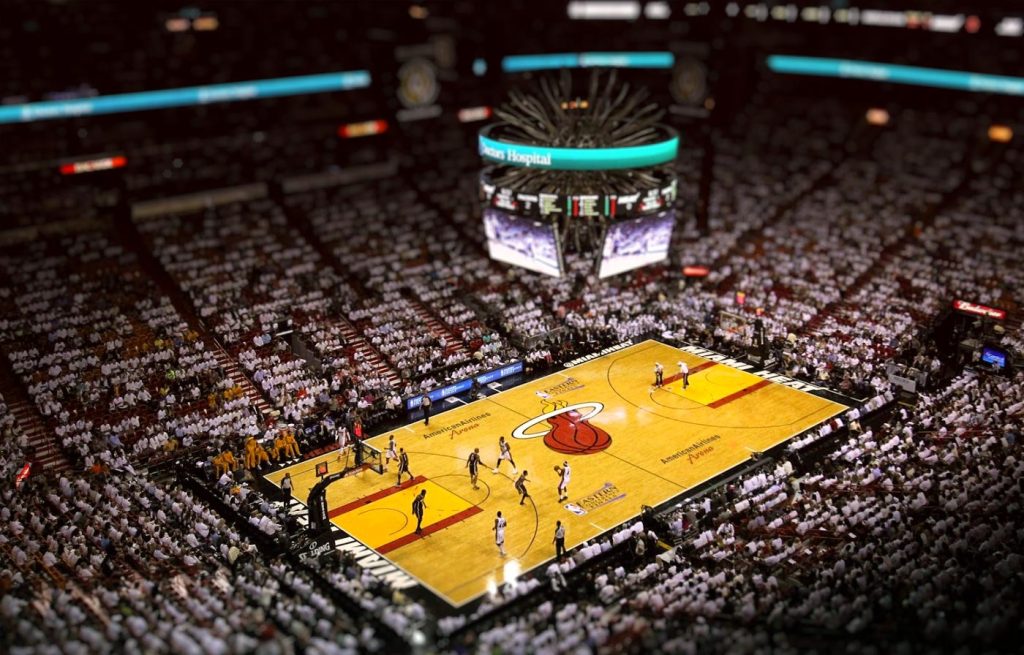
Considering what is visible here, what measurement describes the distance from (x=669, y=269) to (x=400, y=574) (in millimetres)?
24252

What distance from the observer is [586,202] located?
129ft

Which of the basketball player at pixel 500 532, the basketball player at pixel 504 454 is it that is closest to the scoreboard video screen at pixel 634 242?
the basketball player at pixel 504 454

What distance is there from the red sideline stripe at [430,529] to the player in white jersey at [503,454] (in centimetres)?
206

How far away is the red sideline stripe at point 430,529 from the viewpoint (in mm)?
27906

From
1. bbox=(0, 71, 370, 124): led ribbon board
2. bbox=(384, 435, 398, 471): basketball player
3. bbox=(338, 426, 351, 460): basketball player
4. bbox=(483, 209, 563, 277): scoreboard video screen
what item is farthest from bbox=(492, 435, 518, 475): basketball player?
bbox=(0, 71, 370, 124): led ribbon board

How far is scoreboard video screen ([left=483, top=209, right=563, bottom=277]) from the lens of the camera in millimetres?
40594

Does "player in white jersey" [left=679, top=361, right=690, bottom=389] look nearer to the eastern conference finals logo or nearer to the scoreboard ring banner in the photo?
the eastern conference finals logo

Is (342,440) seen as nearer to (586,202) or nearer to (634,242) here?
(586,202)

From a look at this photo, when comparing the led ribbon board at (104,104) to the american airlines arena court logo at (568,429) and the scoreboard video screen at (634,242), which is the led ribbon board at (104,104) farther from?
the american airlines arena court logo at (568,429)

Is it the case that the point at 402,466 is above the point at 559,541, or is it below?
below

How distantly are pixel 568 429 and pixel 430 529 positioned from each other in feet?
24.3

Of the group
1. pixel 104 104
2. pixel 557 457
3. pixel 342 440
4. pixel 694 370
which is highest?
pixel 104 104

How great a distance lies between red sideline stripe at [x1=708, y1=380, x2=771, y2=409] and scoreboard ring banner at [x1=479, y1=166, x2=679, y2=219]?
316 inches

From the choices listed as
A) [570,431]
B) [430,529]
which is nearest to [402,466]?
[430,529]
